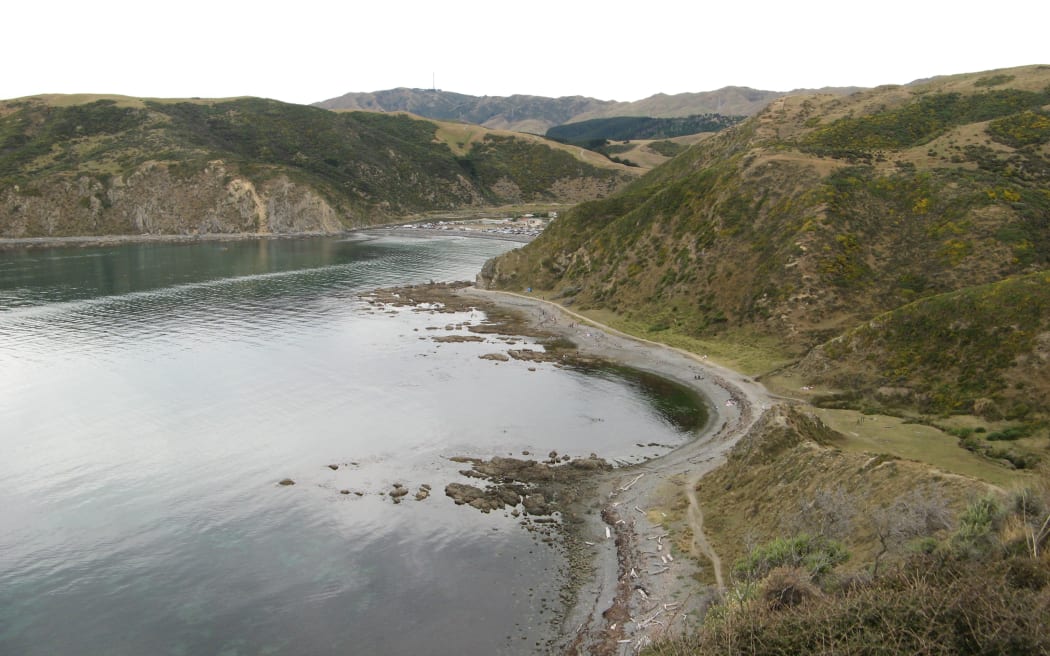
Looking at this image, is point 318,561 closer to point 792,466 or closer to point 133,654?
point 133,654

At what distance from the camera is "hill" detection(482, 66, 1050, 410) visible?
253ft

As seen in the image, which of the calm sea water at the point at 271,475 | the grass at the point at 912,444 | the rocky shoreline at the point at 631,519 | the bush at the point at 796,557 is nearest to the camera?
the bush at the point at 796,557

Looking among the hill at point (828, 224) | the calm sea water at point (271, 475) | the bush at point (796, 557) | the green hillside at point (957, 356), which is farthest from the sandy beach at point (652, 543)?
the hill at point (828, 224)

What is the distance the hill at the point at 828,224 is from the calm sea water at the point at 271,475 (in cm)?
2085

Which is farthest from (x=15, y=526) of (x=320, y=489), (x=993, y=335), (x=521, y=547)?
(x=993, y=335)

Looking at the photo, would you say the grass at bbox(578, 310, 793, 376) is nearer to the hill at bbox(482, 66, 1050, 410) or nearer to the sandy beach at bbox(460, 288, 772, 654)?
the hill at bbox(482, 66, 1050, 410)

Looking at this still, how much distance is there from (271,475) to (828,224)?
227ft

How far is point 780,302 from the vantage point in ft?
260

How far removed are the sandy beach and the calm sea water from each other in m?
2.56

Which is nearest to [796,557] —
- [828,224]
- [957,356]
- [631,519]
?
[631,519]

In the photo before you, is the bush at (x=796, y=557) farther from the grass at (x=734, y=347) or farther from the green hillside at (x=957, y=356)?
the grass at (x=734, y=347)

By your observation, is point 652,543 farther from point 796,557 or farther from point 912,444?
point 912,444

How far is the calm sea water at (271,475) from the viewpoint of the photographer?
1335 inches

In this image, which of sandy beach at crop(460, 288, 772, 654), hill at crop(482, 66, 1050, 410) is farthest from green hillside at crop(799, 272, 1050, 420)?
sandy beach at crop(460, 288, 772, 654)
